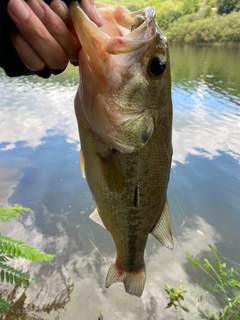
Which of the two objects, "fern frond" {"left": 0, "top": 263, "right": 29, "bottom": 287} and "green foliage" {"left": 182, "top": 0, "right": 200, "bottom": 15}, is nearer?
"fern frond" {"left": 0, "top": 263, "right": 29, "bottom": 287}

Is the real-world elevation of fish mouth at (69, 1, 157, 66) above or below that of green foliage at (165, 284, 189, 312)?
above

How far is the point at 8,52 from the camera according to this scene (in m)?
1.31

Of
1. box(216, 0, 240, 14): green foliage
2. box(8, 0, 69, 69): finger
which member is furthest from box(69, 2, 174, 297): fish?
box(216, 0, 240, 14): green foliage

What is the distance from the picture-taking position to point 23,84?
18156 mm

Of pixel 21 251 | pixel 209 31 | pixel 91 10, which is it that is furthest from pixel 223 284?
pixel 209 31

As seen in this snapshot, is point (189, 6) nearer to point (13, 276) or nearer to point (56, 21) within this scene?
point (13, 276)

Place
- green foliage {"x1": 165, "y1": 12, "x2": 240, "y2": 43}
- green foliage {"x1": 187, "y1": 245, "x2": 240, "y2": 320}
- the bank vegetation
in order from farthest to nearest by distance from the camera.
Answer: the bank vegetation → green foliage {"x1": 165, "y1": 12, "x2": 240, "y2": 43} → green foliage {"x1": 187, "y1": 245, "x2": 240, "y2": 320}

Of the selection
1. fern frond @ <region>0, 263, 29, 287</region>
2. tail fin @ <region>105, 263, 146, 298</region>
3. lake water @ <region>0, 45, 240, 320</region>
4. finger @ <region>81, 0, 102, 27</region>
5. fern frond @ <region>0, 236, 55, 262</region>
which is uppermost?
finger @ <region>81, 0, 102, 27</region>

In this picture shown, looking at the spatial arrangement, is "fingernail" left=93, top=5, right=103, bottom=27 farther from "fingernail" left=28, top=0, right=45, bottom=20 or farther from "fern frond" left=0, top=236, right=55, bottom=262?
"fern frond" left=0, top=236, right=55, bottom=262

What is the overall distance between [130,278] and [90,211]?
14.1 ft

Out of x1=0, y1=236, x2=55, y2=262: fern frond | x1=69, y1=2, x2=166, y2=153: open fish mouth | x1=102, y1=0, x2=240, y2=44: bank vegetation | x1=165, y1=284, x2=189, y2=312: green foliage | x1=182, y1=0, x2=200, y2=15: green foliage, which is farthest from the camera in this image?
x1=182, y1=0, x2=200, y2=15: green foliage

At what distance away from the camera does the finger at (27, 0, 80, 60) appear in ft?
4.00

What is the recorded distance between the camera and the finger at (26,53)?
1.27 metres

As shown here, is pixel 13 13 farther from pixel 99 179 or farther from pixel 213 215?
pixel 213 215
